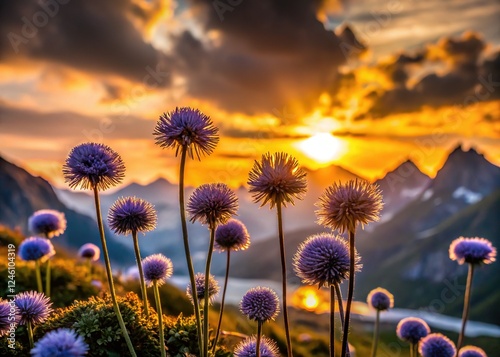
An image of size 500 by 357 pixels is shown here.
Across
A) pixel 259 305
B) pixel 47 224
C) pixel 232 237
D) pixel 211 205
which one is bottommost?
pixel 259 305

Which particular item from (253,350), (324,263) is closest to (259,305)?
(253,350)

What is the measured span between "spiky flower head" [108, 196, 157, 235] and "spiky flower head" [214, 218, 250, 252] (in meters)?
1.11

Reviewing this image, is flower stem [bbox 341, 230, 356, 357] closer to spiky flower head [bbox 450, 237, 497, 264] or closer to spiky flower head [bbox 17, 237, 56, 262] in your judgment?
spiky flower head [bbox 450, 237, 497, 264]

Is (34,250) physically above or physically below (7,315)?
above

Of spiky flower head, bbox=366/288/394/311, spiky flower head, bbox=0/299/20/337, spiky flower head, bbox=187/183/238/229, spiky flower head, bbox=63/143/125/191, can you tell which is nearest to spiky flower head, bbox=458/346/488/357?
spiky flower head, bbox=366/288/394/311

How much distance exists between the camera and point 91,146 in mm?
4699

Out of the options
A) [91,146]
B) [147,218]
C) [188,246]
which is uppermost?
[91,146]

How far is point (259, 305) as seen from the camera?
5.42 m

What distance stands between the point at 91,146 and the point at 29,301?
1786 millimetres

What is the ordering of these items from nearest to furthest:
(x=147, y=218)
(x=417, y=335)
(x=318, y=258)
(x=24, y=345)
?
(x=318, y=258) → (x=147, y=218) → (x=24, y=345) → (x=417, y=335)

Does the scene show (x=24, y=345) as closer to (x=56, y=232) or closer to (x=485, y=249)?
(x=56, y=232)

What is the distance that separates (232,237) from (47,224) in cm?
408

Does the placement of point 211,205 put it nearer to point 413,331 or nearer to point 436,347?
point 436,347

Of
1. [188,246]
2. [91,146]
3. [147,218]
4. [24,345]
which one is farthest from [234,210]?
[24,345]
